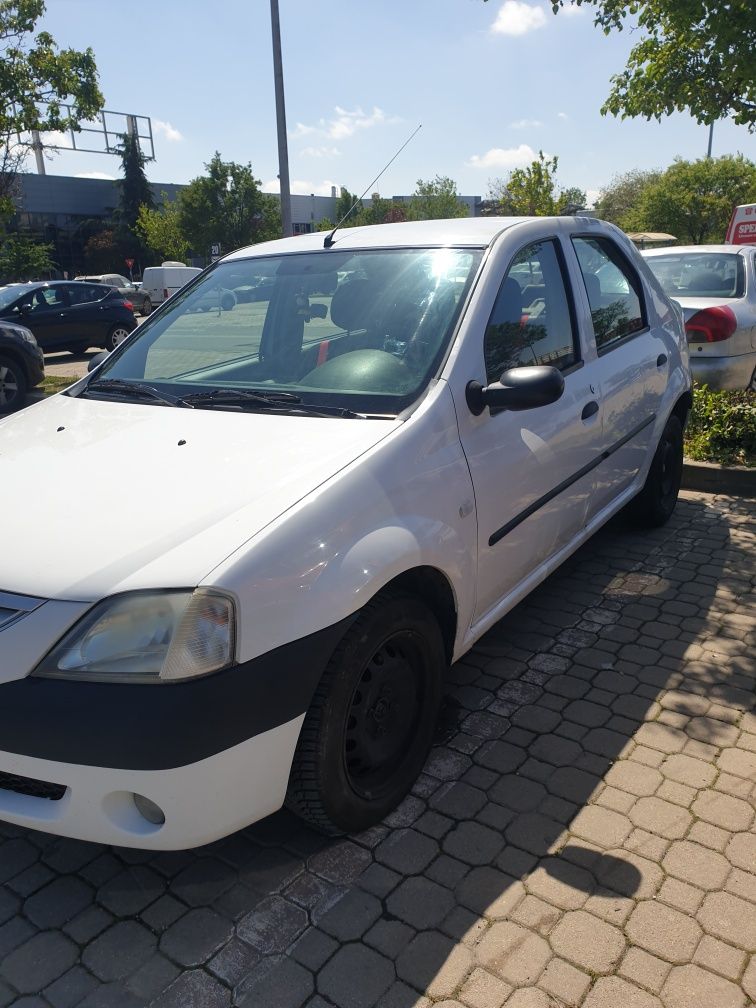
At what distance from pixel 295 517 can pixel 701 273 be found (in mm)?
6990

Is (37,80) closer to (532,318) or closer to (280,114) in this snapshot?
(280,114)

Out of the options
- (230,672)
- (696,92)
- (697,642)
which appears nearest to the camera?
(230,672)

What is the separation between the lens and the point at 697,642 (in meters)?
3.78

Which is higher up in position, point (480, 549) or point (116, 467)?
point (116, 467)

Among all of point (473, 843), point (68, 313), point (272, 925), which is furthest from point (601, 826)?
point (68, 313)

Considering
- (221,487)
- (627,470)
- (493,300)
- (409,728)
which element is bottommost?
(409,728)

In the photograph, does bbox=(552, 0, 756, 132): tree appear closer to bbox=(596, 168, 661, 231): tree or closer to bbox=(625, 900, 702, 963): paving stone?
bbox=(625, 900, 702, 963): paving stone

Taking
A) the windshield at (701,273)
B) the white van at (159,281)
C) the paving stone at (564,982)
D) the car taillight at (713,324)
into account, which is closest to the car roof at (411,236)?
the paving stone at (564,982)

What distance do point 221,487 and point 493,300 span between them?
1342mm

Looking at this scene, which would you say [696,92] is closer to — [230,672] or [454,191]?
[230,672]

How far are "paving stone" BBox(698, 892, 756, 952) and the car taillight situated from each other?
5503mm

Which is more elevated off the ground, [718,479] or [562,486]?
[562,486]

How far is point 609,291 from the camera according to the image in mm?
4141

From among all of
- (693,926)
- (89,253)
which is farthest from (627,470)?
(89,253)
